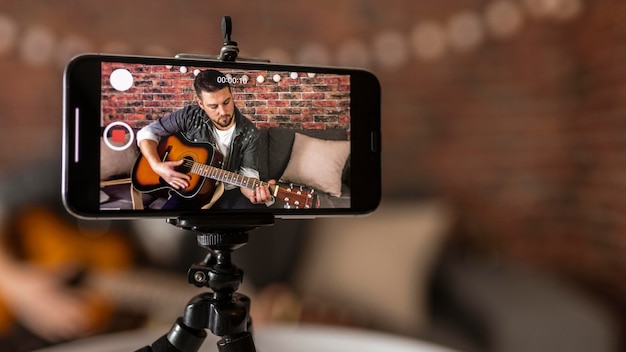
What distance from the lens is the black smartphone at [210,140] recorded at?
0.53 m

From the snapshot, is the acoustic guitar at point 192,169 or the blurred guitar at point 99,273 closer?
the acoustic guitar at point 192,169

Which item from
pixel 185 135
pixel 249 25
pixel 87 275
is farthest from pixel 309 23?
pixel 185 135

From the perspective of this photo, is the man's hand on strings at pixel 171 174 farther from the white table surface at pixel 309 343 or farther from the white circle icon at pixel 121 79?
the white table surface at pixel 309 343

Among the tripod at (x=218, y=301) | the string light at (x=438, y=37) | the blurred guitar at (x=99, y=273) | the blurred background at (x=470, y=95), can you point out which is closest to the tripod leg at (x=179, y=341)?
the tripod at (x=218, y=301)

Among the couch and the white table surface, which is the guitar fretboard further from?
the white table surface

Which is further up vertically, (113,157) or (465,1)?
(465,1)

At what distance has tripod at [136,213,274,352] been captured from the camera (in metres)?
0.54

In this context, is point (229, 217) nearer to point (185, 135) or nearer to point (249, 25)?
point (185, 135)

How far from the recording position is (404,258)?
1591 mm

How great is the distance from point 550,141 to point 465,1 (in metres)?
0.62

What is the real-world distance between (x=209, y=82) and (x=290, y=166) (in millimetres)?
130

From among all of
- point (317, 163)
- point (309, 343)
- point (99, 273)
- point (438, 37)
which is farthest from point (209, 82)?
point (438, 37)

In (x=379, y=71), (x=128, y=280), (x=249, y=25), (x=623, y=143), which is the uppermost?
→ (x=249, y=25)

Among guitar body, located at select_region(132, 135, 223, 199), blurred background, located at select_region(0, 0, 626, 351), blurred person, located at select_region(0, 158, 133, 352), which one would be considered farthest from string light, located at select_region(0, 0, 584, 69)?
guitar body, located at select_region(132, 135, 223, 199)
